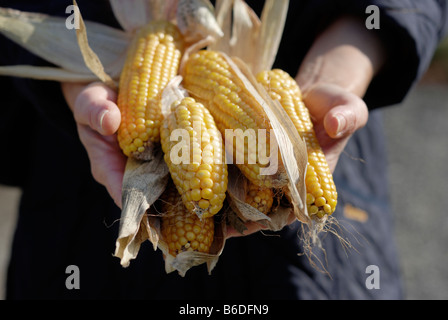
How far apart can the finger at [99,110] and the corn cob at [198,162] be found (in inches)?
6.6

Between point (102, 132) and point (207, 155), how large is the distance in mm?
374

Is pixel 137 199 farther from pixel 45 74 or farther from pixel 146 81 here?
pixel 45 74

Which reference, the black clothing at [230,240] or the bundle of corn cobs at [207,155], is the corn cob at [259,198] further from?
the black clothing at [230,240]

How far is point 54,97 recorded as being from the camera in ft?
5.78

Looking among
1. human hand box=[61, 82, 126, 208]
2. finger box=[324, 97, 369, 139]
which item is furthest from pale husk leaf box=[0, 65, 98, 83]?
finger box=[324, 97, 369, 139]

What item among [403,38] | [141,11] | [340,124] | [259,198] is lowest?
[259,198]

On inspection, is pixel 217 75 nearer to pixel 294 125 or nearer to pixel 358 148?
pixel 294 125

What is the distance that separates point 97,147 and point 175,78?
0.37m

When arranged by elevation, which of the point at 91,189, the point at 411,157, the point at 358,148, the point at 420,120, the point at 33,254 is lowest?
the point at 33,254

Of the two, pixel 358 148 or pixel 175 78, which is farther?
pixel 358 148

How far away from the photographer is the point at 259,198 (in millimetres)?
1241

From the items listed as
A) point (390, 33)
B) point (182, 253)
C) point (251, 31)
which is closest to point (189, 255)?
point (182, 253)

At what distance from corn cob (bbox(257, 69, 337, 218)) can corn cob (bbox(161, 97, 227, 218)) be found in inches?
9.8
